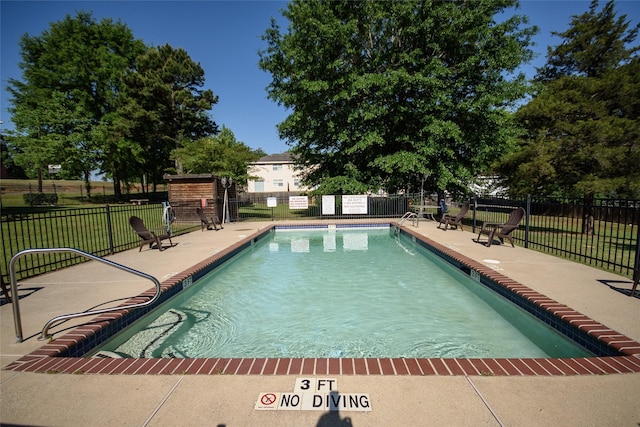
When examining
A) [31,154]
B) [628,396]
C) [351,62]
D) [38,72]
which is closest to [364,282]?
[628,396]

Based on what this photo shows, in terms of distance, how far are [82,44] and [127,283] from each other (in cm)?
4036

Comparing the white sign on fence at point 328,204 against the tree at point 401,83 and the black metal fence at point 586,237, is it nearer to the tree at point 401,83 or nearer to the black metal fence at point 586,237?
the tree at point 401,83

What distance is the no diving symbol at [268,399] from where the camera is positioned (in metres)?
2.30

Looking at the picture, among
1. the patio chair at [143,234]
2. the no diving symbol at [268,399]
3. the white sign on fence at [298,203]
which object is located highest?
the white sign on fence at [298,203]

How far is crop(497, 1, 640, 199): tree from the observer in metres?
11.2

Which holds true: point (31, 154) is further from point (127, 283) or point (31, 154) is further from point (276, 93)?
point (127, 283)

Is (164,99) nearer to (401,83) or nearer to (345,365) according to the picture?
(401,83)

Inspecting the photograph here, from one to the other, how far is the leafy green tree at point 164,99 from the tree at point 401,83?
14.6 m

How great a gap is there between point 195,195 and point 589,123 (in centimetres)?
1854

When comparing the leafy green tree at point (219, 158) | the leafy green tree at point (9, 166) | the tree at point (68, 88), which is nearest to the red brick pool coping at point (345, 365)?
the leafy green tree at point (219, 158)

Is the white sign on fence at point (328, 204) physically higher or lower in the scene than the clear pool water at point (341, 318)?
higher

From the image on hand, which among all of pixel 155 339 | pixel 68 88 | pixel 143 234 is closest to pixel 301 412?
pixel 155 339

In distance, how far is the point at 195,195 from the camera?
1648cm

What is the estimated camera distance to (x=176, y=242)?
33.7ft
